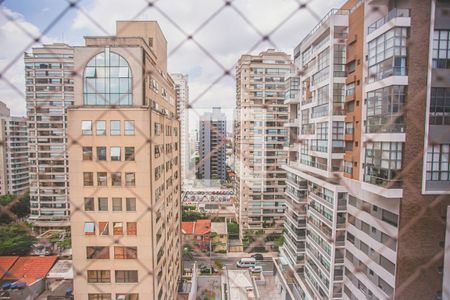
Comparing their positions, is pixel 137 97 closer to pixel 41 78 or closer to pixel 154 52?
pixel 154 52

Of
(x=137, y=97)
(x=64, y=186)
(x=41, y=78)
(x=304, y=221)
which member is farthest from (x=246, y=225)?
(x=41, y=78)

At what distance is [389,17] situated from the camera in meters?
2.19

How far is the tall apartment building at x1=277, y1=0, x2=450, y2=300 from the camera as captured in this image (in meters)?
2.02

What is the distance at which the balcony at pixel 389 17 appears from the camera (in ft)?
6.86

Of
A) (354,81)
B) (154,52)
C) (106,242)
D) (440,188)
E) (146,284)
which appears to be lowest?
(146,284)

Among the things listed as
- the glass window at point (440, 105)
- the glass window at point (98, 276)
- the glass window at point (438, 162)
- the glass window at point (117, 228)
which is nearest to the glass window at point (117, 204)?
the glass window at point (117, 228)

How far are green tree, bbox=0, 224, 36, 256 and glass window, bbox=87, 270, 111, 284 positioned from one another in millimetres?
3390

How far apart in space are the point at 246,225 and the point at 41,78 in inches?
250

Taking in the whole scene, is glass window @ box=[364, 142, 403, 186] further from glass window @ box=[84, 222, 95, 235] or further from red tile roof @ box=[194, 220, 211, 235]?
red tile roof @ box=[194, 220, 211, 235]

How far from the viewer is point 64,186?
220 inches

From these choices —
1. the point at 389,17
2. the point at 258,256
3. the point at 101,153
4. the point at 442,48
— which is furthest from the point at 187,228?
the point at 442,48

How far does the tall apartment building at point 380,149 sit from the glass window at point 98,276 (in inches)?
94.6

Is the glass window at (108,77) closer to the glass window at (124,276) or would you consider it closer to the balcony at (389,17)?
the glass window at (124,276)

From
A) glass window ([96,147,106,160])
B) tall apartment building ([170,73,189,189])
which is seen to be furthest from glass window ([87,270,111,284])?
tall apartment building ([170,73,189,189])
